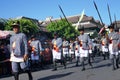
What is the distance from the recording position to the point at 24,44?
10102mm

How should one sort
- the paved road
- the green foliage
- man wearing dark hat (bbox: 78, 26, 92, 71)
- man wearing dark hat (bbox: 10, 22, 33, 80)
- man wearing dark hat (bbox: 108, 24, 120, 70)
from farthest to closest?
1. the green foliage
2. man wearing dark hat (bbox: 78, 26, 92, 71)
3. man wearing dark hat (bbox: 108, 24, 120, 70)
4. the paved road
5. man wearing dark hat (bbox: 10, 22, 33, 80)

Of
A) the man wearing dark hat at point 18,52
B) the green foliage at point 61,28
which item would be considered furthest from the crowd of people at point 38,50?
the green foliage at point 61,28

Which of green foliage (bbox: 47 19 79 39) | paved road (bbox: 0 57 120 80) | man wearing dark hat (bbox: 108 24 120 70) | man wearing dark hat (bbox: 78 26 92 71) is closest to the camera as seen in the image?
paved road (bbox: 0 57 120 80)

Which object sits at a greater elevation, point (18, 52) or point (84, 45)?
point (84, 45)

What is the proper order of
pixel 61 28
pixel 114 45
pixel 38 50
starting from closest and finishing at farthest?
pixel 114 45 < pixel 38 50 < pixel 61 28

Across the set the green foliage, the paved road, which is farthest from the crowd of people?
the green foliage

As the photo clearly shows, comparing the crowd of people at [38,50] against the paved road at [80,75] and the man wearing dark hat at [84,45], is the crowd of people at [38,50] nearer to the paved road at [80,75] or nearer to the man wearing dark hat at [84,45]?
the man wearing dark hat at [84,45]

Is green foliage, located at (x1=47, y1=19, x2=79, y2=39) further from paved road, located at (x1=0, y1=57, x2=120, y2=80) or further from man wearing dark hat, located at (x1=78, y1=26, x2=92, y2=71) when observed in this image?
paved road, located at (x1=0, y1=57, x2=120, y2=80)

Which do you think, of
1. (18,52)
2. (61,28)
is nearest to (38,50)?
(18,52)

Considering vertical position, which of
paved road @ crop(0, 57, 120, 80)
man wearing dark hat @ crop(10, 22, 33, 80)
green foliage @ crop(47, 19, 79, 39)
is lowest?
paved road @ crop(0, 57, 120, 80)

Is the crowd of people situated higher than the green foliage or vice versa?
the green foliage

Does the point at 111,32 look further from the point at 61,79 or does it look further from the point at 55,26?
the point at 55,26

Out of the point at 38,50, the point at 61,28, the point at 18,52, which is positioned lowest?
the point at 18,52

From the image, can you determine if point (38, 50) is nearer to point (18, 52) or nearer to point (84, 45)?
point (84, 45)
